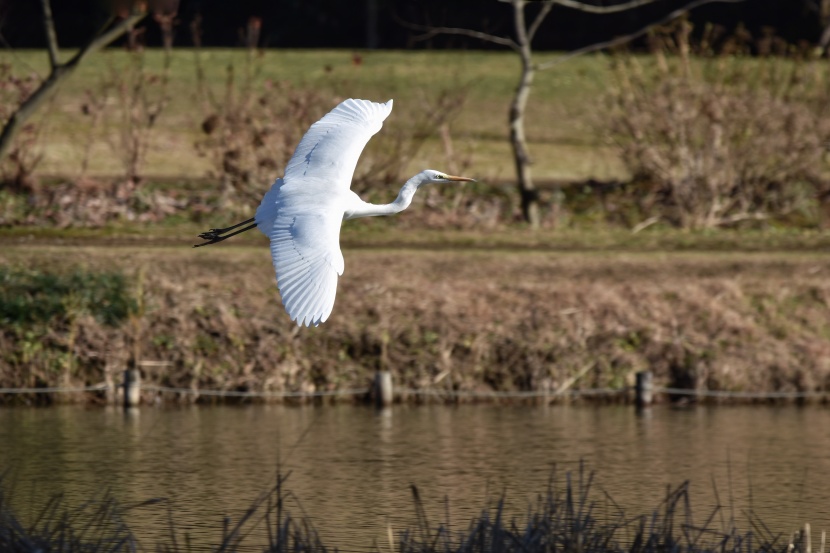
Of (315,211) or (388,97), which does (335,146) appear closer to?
(315,211)

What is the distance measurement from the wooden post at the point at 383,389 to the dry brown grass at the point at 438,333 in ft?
1.30

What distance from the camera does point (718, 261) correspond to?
53.7 feet

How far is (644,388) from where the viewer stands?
1409cm

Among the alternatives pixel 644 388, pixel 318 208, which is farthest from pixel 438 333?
pixel 318 208

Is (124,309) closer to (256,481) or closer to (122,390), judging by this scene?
(122,390)

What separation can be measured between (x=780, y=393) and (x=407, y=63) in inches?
785

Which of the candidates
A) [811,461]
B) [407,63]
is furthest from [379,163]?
[407,63]

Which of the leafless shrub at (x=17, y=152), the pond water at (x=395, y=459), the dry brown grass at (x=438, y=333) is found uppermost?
the leafless shrub at (x=17, y=152)

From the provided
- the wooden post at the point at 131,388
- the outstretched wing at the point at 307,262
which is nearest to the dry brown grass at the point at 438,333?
the wooden post at the point at 131,388

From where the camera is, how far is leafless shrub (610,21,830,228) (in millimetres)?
→ 19625

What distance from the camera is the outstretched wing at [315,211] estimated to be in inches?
288

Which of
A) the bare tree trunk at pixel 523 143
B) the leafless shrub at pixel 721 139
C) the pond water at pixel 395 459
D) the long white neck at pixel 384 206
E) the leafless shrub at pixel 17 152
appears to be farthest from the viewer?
the leafless shrub at pixel 721 139

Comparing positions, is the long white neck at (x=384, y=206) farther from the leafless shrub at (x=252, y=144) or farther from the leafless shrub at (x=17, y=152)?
the leafless shrub at (x=17, y=152)

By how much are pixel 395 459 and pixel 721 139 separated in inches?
370
